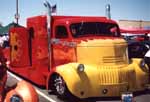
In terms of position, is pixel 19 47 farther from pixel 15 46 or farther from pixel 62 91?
pixel 62 91

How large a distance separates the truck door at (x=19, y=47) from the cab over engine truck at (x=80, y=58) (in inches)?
1.3

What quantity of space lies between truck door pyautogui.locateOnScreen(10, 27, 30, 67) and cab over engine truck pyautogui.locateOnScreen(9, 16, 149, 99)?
3 centimetres

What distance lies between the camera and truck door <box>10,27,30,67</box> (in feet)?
43.1

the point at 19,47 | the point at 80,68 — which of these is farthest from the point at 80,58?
the point at 19,47

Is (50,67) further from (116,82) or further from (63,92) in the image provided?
(116,82)

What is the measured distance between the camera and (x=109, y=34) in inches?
456

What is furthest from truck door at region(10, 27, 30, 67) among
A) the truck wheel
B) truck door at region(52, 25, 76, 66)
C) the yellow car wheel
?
the truck wheel

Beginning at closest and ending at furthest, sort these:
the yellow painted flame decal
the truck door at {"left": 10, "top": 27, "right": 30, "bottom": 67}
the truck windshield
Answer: the truck windshield, the truck door at {"left": 10, "top": 27, "right": 30, "bottom": 67}, the yellow painted flame decal

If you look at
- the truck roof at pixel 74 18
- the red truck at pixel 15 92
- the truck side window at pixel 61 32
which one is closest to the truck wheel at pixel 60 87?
the truck side window at pixel 61 32

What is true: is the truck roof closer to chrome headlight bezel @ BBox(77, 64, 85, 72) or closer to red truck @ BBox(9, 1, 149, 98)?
red truck @ BBox(9, 1, 149, 98)

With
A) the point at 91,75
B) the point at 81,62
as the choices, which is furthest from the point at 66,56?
the point at 91,75

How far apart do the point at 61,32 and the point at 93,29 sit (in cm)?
92

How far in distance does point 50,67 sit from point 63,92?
187 centimetres

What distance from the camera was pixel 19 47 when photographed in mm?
13398
